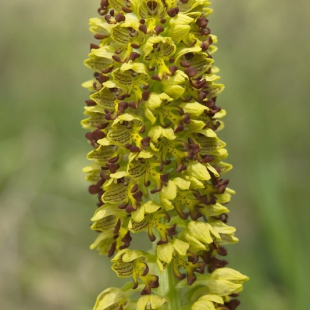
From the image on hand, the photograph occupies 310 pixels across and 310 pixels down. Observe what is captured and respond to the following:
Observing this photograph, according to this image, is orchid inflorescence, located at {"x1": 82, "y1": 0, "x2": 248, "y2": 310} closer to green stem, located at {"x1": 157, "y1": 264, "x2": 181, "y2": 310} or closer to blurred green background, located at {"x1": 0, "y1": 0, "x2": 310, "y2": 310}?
green stem, located at {"x1": 157, "y1": 264, "x2": 181, "y2": 310}


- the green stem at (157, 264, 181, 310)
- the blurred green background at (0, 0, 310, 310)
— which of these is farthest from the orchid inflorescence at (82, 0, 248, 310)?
the blurred green background at (0, 0, 310, 310)

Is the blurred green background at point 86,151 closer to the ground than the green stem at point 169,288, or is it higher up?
higher up

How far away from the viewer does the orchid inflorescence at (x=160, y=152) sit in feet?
11.6

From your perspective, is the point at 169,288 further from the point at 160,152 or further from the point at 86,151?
the point at 86,151

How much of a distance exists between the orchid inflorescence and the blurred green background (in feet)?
6.08

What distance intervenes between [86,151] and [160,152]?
4.77 metres

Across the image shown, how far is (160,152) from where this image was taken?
141 inches

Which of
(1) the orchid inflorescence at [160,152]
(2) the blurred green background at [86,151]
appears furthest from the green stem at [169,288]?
(2) the blurred green background at [86,151]

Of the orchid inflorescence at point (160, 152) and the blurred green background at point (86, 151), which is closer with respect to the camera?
the orchid inflorescence at point (160, 152)

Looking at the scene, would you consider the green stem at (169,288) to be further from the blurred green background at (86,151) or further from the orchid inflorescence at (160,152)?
the blurred green background at (86,151)

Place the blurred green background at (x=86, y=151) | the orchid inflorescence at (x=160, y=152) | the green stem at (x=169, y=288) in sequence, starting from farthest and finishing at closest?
1. the blurred green background at (x=86, y=151)
2. the green stem at (x=169, y=288)
3. the orchid inflorescence at (x=160, y=152)

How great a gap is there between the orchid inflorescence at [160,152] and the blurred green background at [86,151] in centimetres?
185

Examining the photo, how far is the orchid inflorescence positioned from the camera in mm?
3541

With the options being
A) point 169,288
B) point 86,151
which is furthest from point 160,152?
point 86,151
